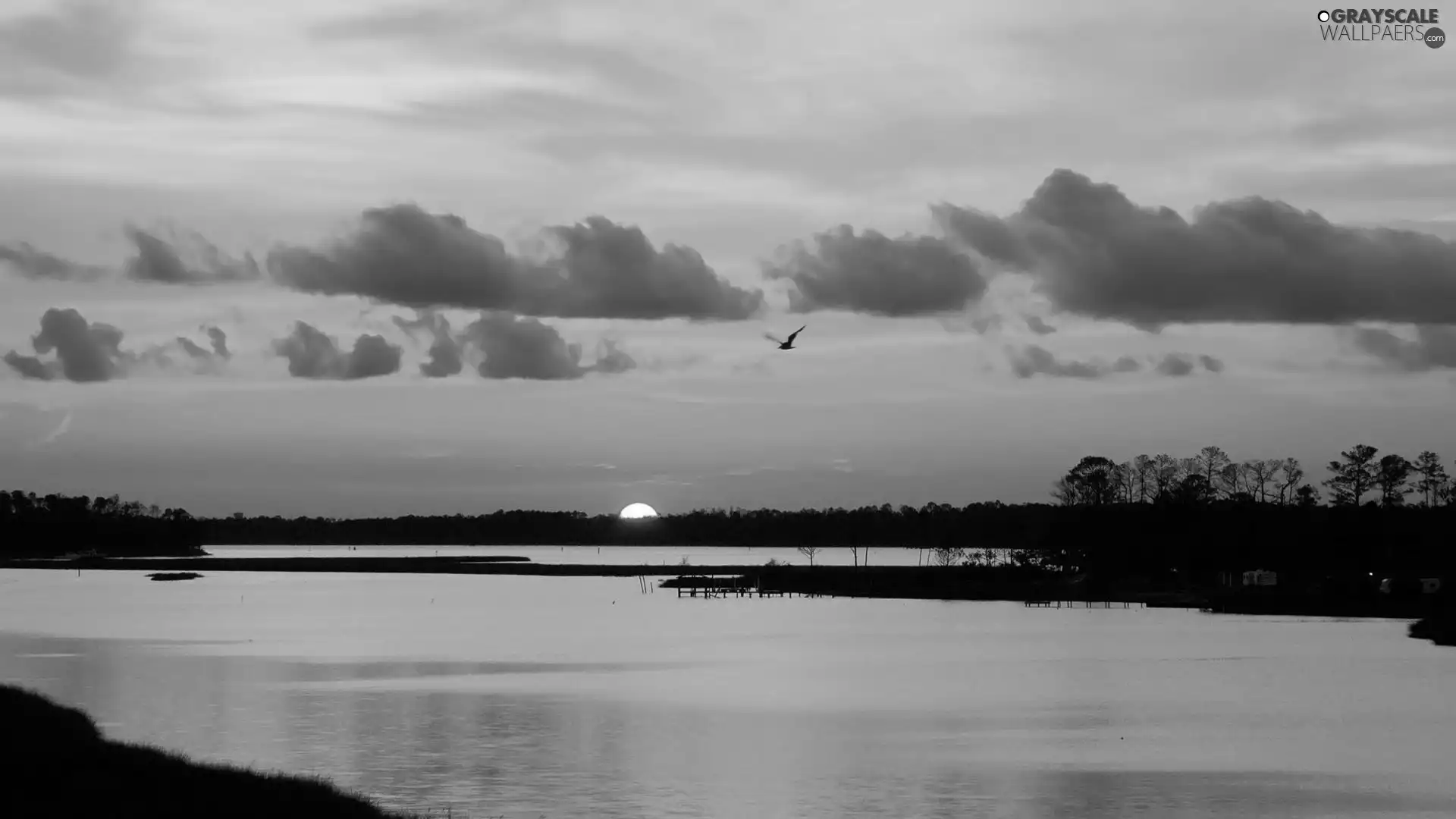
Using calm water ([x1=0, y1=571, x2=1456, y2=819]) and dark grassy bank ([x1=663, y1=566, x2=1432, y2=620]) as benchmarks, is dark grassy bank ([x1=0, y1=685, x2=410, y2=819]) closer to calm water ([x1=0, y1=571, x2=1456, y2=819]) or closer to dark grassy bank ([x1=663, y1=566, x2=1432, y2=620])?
calm water ([x1=0, y1=571, x2=1456, y2=819])

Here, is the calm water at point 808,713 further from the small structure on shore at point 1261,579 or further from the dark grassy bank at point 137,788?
the small structure on shore at point 1261,579

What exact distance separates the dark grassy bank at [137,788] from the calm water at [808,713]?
5372 mm

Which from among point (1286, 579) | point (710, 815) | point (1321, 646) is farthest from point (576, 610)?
point (710, 815)

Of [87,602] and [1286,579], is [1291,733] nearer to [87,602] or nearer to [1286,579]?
[1286,579]

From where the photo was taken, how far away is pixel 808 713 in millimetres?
69938

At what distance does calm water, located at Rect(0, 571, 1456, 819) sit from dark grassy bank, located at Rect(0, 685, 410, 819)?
5372 millimetres

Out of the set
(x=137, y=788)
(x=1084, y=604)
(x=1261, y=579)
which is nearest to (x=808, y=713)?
(x=137, y=788)

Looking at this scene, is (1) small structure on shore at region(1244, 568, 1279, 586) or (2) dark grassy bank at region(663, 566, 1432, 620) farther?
(1) small structure on shore at region(1244, 568, 1279, 586)

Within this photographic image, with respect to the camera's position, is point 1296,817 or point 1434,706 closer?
→ point 1296,817

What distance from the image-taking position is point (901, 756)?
177 feet

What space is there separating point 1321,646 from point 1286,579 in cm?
6058

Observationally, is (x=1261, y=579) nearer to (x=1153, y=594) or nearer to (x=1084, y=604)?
(x=1153, y=594)

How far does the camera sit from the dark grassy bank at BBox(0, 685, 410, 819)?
31984 mm

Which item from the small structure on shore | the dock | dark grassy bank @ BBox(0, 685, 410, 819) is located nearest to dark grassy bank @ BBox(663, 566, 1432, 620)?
the dock
